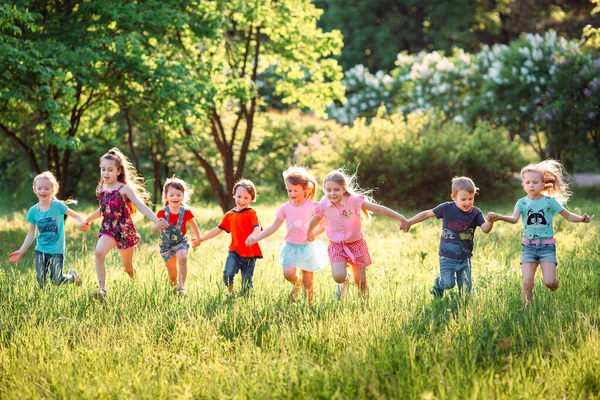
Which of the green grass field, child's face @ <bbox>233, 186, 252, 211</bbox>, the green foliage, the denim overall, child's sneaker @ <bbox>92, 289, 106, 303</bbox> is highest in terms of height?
the green foliage

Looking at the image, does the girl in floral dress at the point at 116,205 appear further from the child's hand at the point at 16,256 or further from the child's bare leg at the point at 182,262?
the child's hand at the point at 16,256

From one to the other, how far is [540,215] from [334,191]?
1825mm

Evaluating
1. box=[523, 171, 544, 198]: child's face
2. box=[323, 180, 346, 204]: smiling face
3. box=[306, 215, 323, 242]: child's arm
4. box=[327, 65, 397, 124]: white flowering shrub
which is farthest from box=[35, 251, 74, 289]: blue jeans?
box=[327, 65, 397, 124]: white flowering shrub

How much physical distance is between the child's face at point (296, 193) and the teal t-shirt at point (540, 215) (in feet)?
6.47

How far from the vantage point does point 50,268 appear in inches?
284

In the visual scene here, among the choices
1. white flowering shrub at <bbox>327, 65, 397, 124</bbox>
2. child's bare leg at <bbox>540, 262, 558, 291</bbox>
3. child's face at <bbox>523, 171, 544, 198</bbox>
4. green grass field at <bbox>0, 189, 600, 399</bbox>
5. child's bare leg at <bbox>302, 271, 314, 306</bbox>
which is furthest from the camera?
white flowering shrub at <bbox>327, 65, 397, 124</bbox>

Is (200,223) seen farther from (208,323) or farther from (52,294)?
(208,323)

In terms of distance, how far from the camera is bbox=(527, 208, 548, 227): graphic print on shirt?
6293 millimetres

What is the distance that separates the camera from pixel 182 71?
41.4ft

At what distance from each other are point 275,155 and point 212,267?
46.4 ft

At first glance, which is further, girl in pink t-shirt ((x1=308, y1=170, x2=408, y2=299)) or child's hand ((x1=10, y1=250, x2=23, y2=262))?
child's hand ((x1=10, y1=250, x2=23, y2=262))

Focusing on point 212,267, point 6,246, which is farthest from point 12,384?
point 6,246

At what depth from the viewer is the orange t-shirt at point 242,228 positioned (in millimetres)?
7020

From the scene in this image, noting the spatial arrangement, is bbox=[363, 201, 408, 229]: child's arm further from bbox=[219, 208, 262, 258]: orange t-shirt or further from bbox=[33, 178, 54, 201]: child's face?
bbox=[33, 178, 54, 201]: child's face
